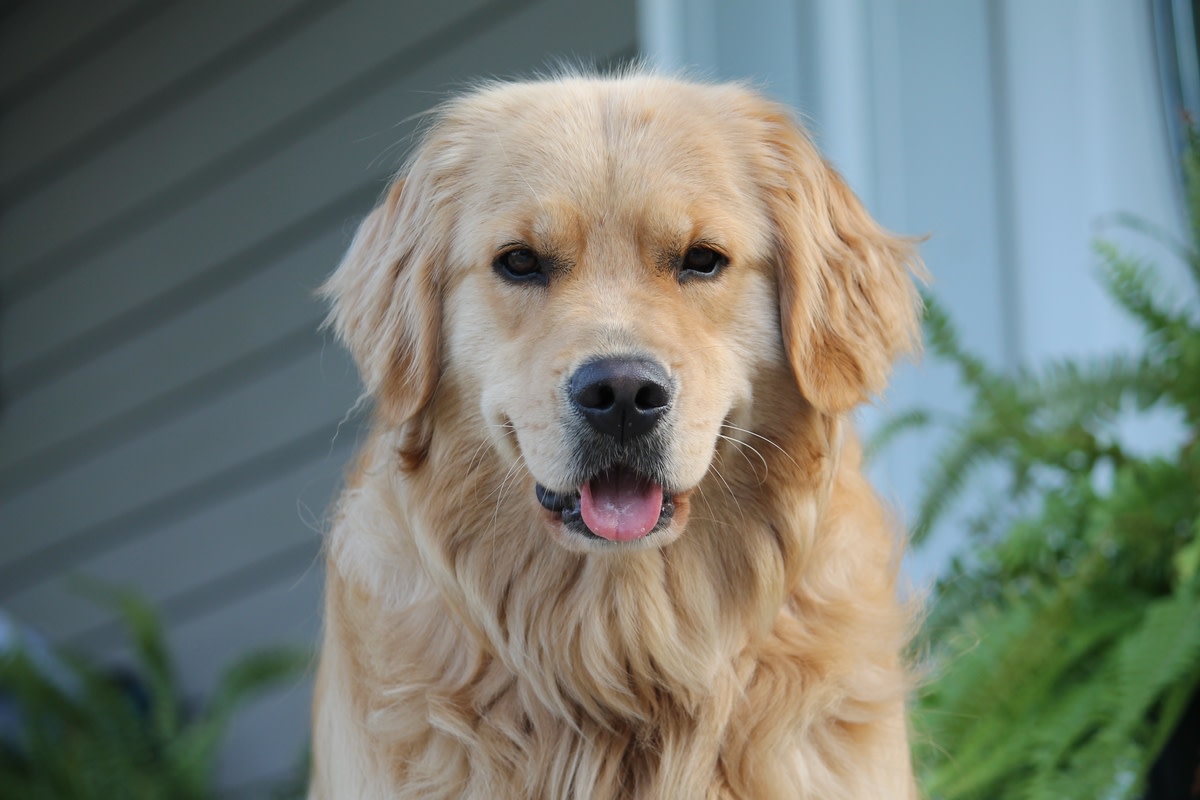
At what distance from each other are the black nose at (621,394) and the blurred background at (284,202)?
5.00 feet

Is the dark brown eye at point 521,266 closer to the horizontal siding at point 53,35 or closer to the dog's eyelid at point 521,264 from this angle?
the dog's eyelid at point 521,264

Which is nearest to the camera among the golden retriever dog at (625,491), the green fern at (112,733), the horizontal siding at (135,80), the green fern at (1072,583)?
the golden retriever dog at (625,491)

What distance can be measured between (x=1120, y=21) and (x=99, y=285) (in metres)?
4.04

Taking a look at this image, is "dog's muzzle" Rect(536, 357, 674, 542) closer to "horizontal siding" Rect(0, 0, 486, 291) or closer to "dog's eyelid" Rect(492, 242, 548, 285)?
"dog's eyelid" Rect(492, 242, 548, 285)

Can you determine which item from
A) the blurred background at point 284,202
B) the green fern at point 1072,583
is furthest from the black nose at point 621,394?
the blurred background at point 284,202

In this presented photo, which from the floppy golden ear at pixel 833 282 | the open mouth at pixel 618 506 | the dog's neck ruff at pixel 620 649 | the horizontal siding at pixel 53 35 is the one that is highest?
the horizontal siding at pixel 53 35

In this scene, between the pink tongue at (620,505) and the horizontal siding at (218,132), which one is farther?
the horizontal siding at (218,132)

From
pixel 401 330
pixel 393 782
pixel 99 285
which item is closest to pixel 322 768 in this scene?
pixel 393 782

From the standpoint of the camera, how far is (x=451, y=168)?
2195 mm

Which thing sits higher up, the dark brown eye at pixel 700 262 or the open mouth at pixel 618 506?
the dark brown eye at pixel 700 262

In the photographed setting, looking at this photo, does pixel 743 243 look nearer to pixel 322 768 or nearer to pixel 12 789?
pixel 322 768

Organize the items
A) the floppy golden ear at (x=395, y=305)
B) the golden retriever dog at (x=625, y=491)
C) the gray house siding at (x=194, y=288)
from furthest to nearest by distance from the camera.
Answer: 1. the gray house siding at (x=194, y=288)
2. the floppy golden ear at (x=395, y=305)
3. the golden retriever dog at (x=625, y=491)

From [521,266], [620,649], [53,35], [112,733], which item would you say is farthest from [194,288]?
[620,649]

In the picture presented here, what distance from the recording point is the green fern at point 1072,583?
7.98 feet
